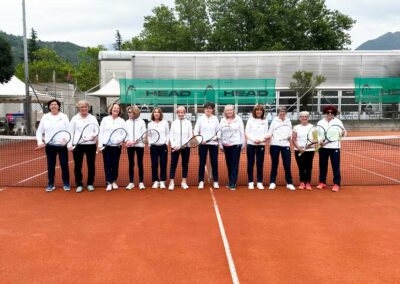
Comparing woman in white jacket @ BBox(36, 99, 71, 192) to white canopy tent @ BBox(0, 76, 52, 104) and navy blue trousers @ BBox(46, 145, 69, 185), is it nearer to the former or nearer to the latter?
navy blue trousers @ BBox(46, 145, 69, 185)

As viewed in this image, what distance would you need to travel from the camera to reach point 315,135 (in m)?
7.19

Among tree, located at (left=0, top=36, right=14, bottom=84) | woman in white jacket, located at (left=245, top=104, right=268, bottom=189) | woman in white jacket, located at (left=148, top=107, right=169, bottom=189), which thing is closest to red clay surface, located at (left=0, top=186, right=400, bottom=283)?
woman in white jacket, located at (left=148, top=107, right=169, bottom=189)

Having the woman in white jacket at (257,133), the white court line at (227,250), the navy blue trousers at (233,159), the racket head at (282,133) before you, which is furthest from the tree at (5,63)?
the white court line at (227,250)

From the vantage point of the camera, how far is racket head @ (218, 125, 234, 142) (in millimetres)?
7306

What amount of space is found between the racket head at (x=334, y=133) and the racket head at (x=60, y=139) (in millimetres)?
5120

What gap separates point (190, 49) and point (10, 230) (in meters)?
42.9

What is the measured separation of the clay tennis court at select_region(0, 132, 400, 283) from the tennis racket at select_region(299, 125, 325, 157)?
0.96 metres

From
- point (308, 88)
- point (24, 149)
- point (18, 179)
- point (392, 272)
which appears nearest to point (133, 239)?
point (392, 272)

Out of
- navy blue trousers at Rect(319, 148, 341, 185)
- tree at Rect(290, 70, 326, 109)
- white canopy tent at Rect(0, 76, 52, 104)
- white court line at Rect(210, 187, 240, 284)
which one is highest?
tree at Rect(290, 70, 326, 109)

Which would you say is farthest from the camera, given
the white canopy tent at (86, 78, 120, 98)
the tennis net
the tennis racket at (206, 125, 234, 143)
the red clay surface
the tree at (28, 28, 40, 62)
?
the tree at (28, 28, 40, 62)

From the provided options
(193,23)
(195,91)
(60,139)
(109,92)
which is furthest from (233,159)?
(193,23)

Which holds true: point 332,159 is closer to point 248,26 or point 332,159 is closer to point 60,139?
point 60,139

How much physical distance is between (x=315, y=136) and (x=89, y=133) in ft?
14.7

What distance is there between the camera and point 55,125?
6977 mm
